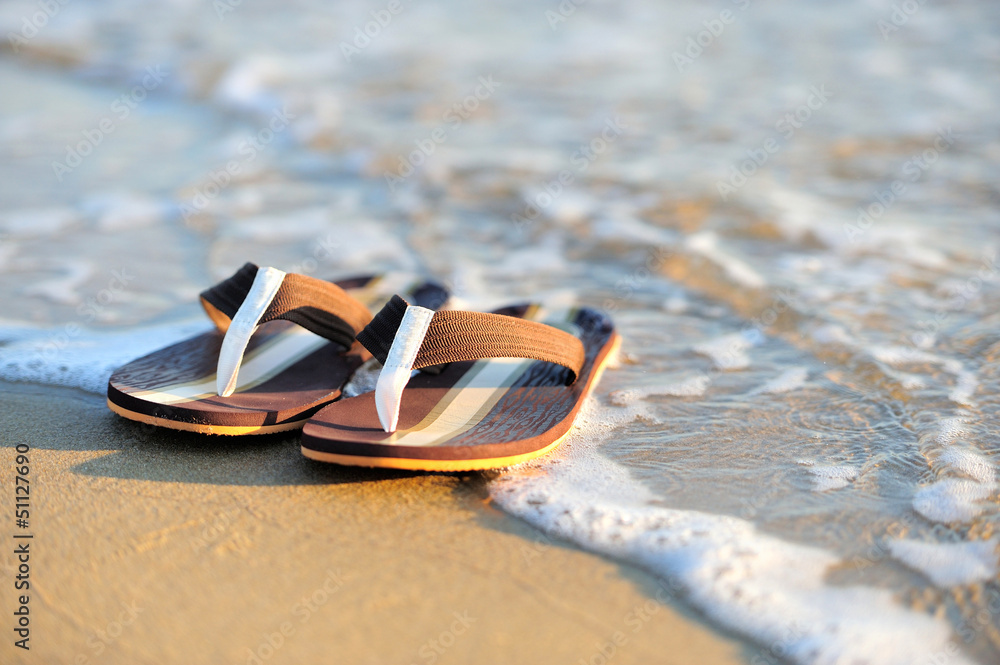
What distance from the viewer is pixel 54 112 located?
502 centimetres

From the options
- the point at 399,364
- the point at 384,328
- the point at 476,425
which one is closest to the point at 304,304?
the point at 384,328

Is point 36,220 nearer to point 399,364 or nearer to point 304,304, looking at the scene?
point 304,304

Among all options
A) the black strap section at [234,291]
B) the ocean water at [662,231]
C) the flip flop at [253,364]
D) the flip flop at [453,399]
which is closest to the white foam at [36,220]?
the ocean water at [662,231]

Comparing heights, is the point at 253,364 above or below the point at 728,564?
above

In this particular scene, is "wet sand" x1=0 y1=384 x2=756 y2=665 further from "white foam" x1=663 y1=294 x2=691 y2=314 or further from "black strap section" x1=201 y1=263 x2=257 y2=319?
"white foam" x1=663 y1=294 x2=691 y2=314

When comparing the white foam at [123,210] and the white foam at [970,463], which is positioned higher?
the white foam at [123,210]

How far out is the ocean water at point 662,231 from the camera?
65.9 inches

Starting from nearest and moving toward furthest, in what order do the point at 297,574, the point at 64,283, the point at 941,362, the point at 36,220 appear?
the point at 297,574 < the point at 941,362 < the point at 64,283 < the point at 36,220

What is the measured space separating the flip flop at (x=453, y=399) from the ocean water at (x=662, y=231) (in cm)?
10

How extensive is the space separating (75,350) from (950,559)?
223 cm

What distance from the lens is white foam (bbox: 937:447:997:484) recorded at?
185 centimetres

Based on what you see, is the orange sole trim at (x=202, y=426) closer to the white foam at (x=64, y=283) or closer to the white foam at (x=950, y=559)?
the white foam at (x=64, y=283)

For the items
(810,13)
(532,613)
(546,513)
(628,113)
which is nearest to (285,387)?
(546,513)

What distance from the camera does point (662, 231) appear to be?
140 inches
